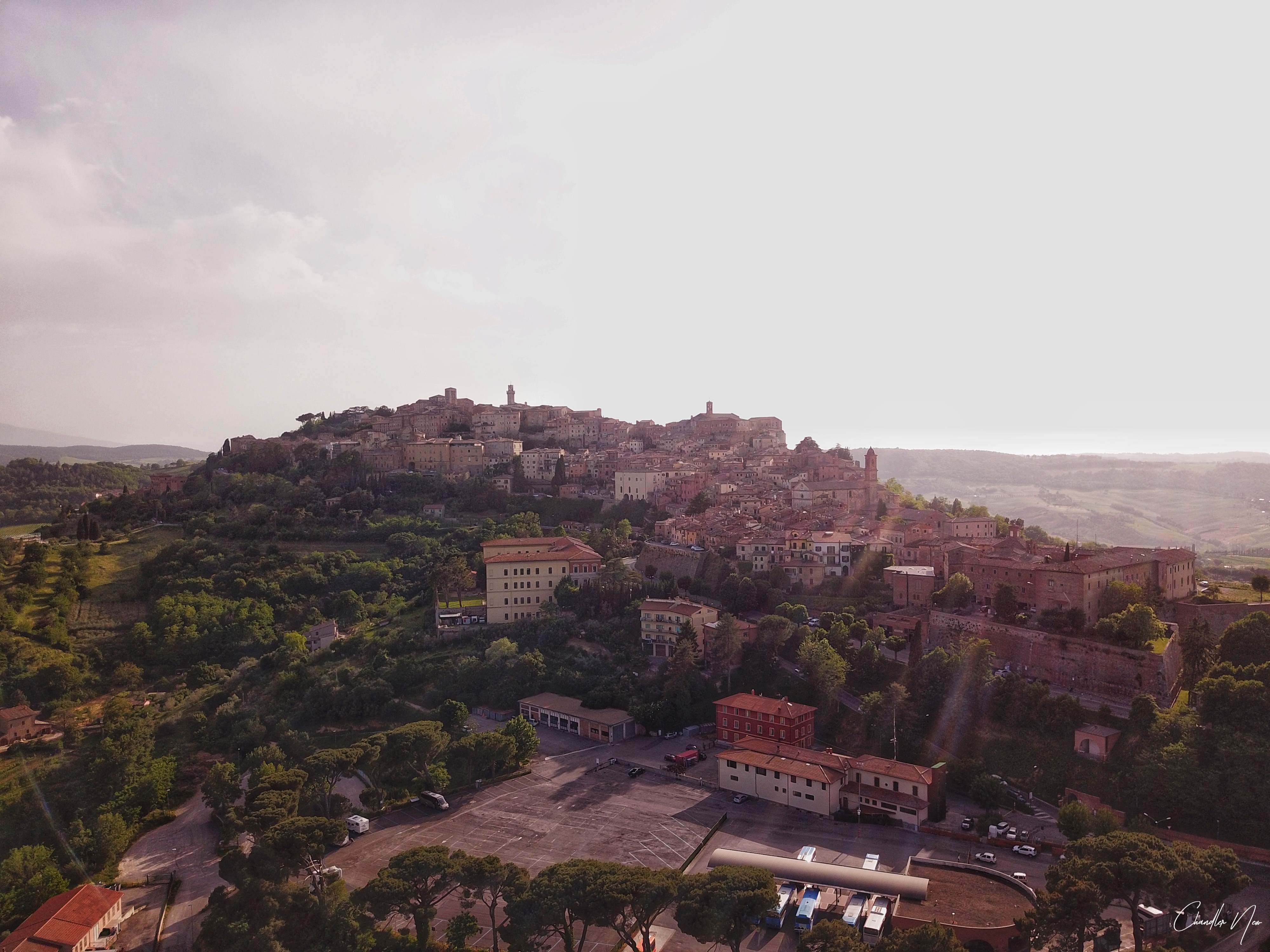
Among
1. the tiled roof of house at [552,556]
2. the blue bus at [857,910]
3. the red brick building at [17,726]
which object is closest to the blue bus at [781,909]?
the blue bus at [857,910]

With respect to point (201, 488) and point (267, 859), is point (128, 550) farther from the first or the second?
→ point (267, 859)

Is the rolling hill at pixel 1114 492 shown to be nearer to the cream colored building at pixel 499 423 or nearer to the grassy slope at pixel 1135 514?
the grassy slope at pixel 1135 514

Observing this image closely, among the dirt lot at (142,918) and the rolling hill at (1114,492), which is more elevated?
the rolling hill at (1114,492)

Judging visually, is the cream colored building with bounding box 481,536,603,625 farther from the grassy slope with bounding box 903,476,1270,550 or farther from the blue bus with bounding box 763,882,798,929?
the grassy slope with bounding box 903,476,1270,550

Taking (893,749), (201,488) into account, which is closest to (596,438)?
(201,488)

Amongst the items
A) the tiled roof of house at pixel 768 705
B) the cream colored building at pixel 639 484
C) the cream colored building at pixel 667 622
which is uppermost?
the cream colored building at pixel 639 484

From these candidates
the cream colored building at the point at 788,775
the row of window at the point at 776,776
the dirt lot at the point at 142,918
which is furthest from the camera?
the cream colored building at the point at 788,775
